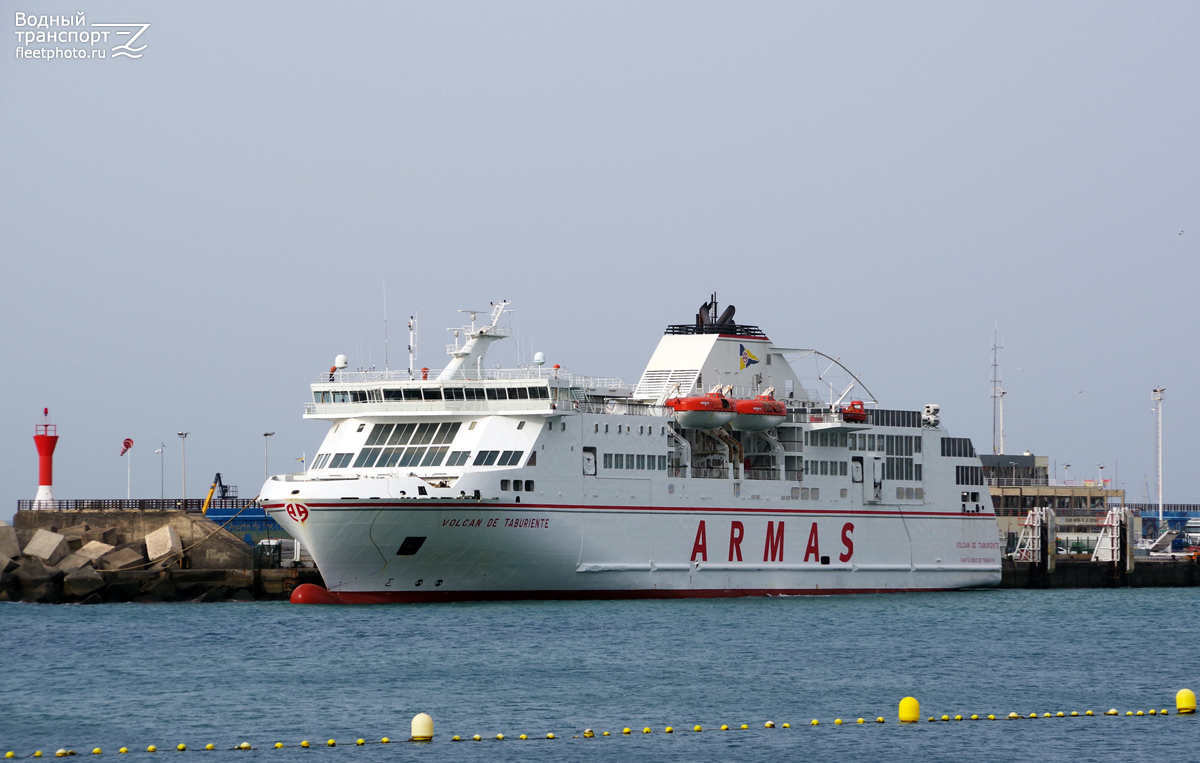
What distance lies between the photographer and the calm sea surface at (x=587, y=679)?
24406 mm

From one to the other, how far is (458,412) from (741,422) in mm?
8759

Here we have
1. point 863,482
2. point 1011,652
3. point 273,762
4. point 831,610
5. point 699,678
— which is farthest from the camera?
point 863,482

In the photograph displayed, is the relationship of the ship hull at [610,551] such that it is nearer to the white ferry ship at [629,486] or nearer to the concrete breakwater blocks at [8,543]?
the white ferry ship at [629,486]

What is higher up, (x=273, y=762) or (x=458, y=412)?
(x=458, y=412)

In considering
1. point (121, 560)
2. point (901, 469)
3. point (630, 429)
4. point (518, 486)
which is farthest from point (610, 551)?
point (121, 560)

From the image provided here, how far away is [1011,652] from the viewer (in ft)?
116

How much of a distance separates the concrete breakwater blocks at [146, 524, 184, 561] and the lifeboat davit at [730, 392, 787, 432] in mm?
16829

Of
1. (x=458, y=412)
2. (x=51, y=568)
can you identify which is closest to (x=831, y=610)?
(x=458, y=412)

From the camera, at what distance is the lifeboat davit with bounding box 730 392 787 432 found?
45.5 meters

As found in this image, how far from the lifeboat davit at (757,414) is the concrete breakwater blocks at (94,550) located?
1900 centimetres

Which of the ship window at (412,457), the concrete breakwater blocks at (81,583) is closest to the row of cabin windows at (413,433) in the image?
the ship window at (412,457)

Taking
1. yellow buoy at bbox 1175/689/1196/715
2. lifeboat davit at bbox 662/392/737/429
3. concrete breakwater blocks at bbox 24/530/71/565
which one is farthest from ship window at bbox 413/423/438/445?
yellow buoy at bbox 1175/689/1196/715

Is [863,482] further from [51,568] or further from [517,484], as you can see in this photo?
[51,568]

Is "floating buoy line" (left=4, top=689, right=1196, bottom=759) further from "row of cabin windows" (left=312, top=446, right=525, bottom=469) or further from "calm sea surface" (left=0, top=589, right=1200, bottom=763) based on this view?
"row of cabin windows" (left=312, top=446, right=525, bottom=469)
